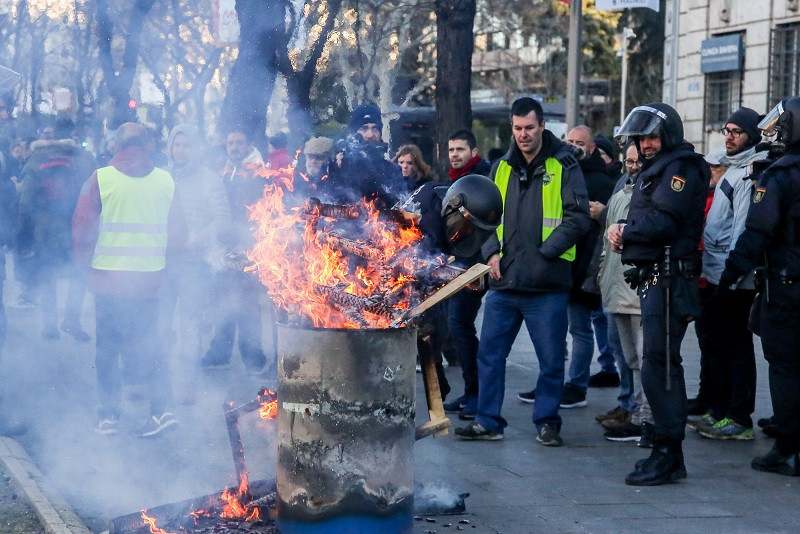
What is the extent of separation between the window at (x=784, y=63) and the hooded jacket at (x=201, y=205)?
14624 millimetres

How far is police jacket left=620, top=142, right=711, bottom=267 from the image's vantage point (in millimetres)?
6391

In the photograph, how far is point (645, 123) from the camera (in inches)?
257

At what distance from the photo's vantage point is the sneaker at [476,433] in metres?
7.60

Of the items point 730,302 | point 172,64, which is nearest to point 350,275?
point 730,302

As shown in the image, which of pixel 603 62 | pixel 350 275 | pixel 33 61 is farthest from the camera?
pixel 603 62

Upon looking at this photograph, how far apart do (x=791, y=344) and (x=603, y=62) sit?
45.9 meters

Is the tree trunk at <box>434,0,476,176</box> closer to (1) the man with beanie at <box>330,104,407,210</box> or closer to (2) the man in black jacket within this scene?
(2) the man in black jacket

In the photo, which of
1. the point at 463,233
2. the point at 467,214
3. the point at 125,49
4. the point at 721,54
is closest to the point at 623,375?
the point at 463,233

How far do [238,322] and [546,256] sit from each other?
433cm

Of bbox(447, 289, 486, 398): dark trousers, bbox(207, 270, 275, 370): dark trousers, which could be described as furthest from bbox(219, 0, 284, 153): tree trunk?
bbox(447, 289, 486, 398): dark trousers

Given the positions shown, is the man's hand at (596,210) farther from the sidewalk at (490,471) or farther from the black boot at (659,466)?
the black boot at (659,466)

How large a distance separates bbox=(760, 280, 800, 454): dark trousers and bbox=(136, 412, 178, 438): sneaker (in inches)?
158

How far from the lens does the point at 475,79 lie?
53156mm

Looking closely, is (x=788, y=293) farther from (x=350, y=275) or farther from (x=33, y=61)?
(x=33, y=61)
